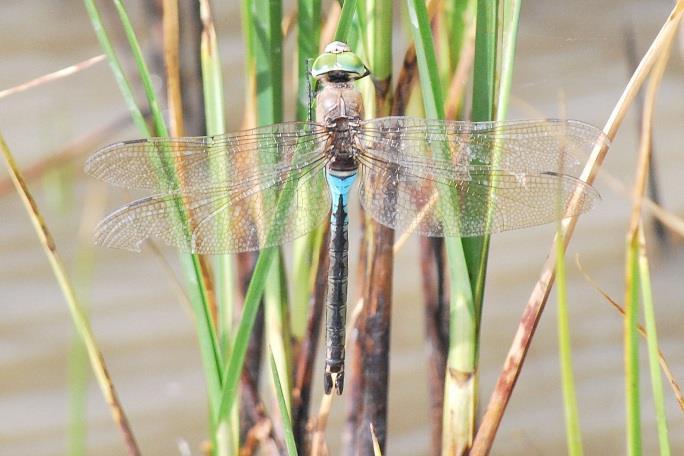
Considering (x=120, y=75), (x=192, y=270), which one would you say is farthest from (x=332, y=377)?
(x=120, y=75)

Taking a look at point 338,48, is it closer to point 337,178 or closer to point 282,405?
point 337,178

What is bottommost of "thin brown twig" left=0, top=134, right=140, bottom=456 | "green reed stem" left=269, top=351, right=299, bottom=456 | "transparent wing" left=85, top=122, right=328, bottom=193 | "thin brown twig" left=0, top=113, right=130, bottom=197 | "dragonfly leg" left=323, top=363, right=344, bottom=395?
"green reed stem" left=269, top=351, right=299, bottom=456

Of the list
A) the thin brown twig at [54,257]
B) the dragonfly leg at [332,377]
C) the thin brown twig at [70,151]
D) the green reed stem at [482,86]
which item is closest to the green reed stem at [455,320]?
the green reed stem at [482,86]

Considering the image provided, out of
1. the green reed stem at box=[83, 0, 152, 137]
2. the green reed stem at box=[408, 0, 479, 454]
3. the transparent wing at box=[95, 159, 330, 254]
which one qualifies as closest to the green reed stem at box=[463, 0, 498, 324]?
the green reed stem at box=[408, 0, 479, 454]

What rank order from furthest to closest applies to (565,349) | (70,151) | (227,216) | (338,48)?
1. (70,151)
2. (227,216)
3. (338,48)
4. (565,349)

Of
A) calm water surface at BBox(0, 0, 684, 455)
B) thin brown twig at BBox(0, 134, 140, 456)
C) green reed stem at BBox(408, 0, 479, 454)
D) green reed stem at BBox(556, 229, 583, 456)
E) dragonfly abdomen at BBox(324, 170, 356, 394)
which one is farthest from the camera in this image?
calm water surface at BBox(0, 0, 684, 455)

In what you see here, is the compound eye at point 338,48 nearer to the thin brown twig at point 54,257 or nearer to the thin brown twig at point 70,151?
the thin brown twig at point 54,257

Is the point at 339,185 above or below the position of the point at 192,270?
above

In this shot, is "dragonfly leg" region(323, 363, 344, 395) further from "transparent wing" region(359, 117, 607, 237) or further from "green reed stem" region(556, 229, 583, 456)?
"green reed stem" region(556, 229, 583, 456)
